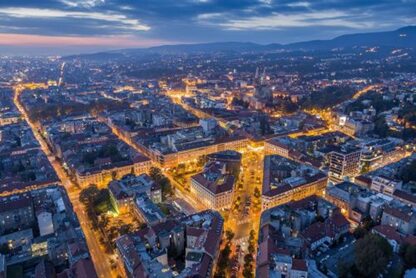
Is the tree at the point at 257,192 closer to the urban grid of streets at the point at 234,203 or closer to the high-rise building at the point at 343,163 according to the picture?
the urban grid of streets at the point at 234,203

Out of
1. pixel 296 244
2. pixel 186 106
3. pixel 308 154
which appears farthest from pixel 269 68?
pixel 296 244

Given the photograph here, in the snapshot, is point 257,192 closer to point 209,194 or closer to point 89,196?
point 209,194

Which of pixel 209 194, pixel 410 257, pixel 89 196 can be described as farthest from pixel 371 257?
pixel 89 196

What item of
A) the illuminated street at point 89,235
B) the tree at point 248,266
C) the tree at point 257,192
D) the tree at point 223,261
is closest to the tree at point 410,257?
the tree at point 248,266

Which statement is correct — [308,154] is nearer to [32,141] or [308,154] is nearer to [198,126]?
[198,126]

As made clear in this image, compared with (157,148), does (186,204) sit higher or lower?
lower

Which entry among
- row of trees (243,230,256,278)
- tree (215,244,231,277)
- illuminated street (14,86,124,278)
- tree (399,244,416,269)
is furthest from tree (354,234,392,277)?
illuminated street (14,86,124,278)

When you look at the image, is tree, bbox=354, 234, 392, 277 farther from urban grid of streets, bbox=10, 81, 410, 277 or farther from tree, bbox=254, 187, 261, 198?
tree, bbox=254, 187, 261, 198


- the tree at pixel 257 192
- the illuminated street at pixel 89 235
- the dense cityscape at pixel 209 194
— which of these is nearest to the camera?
the dense cityscape at pixel 209 194
